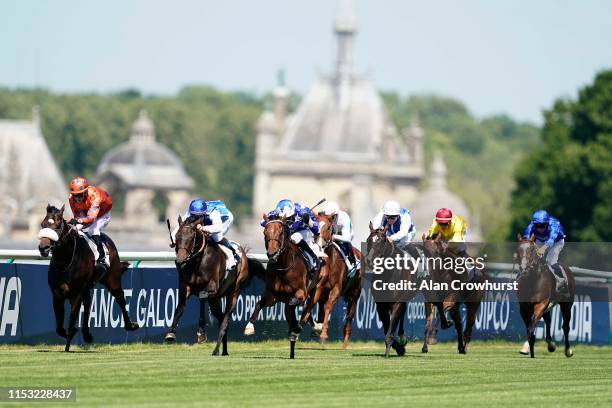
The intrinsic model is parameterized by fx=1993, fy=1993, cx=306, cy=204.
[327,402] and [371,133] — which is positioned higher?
[371,133]

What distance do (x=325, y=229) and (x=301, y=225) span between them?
1.83m

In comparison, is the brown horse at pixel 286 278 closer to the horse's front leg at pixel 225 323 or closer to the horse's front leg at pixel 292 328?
the horse's front leg at pixel 292 328

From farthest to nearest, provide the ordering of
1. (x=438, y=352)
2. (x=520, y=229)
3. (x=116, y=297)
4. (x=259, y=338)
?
(x=520, y=229) → (x=259, y=338) → (x=438, y=352) → (x=116, y=297)

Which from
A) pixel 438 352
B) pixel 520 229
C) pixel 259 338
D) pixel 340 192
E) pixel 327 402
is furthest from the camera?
pixel 340 192

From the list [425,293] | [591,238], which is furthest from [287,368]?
[591,238]

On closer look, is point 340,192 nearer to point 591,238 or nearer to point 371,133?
point 371,133

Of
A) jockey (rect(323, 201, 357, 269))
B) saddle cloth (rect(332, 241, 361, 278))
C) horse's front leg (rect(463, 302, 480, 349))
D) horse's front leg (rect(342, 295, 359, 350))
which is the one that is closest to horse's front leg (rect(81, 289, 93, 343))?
jockey (rect(323, 201, 357, 269))

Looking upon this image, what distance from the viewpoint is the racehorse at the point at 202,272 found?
25456 millimetres

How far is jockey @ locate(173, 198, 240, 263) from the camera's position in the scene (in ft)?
84.7

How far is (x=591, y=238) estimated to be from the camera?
87250 millimetres

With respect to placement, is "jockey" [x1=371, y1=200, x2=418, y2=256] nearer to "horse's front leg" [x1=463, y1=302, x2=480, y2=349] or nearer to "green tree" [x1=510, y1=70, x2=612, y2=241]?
"horse's front leg" [x1=463, y1=302, x2=480, y2=349]

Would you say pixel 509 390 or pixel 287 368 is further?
pixel 287 368

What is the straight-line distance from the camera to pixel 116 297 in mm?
26578

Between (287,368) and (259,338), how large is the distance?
8.36 m
